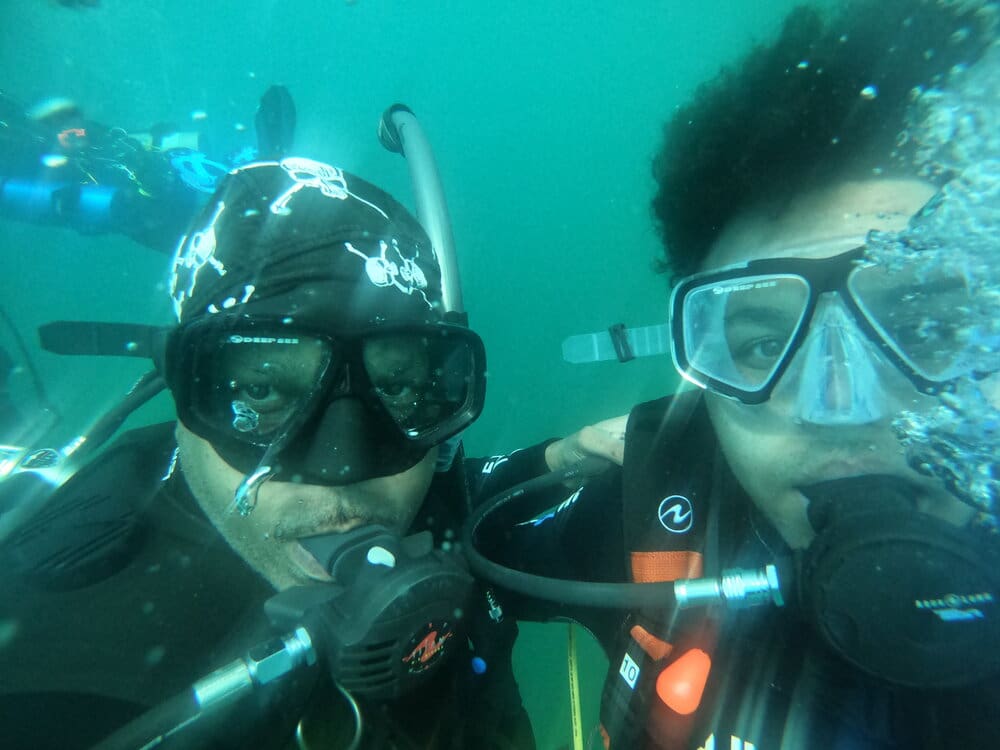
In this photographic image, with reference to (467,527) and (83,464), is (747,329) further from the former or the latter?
(83,464)

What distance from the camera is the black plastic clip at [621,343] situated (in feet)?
9.14

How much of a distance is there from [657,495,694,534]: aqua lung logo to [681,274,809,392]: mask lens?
2.18 feet

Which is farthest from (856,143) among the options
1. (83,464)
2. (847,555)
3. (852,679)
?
(83,464)

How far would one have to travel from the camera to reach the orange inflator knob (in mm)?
2008

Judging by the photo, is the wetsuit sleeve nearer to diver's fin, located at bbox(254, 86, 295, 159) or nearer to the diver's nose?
the diver's nose

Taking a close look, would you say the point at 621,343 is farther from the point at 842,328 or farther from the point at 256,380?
the point at 256,380

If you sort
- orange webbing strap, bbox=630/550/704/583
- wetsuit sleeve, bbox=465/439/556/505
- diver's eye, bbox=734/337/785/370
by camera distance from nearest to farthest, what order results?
diver's eye, bbox=734/337/785/370
orange webbing strap, bbox=630/550/704/583
wetsuit sleeve, bbox=465/439/556/505

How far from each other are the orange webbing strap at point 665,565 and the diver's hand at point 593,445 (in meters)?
0.55

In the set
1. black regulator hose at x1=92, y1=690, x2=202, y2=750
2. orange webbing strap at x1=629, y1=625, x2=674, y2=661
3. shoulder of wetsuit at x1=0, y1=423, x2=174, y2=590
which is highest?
shoulder of wetsuit at x1=0, y1=423, x2=174, y2=590

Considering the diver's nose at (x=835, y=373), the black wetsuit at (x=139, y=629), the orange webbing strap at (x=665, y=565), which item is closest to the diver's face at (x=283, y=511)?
the black wetsuit at (x=139, y=629)

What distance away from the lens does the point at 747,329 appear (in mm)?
2068

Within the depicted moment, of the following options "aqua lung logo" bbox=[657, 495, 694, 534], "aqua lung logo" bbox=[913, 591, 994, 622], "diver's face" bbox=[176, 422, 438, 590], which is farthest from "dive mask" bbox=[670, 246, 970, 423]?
"diver's face" bbox=[176, 422, 438, 590]

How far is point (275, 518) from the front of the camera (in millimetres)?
2070

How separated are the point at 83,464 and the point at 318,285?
5.14ft
